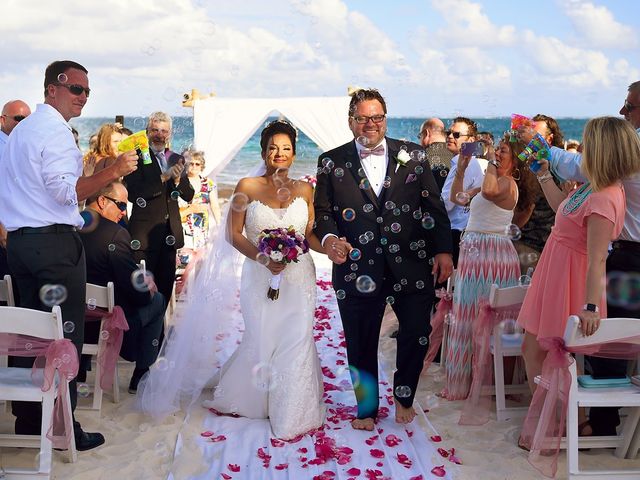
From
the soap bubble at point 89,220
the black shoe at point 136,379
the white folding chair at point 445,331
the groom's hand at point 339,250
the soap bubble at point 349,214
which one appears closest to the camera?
the groom's hand at point 339,250

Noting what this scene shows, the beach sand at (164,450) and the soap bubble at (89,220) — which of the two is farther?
the soap bubble at (89,220)

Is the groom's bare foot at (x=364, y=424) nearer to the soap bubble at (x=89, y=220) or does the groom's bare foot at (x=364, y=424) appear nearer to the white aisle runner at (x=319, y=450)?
the white aisle runner at (x=319, y=450)

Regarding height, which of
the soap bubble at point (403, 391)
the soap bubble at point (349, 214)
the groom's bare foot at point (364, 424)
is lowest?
the groom's bare foot at point (364, 424)

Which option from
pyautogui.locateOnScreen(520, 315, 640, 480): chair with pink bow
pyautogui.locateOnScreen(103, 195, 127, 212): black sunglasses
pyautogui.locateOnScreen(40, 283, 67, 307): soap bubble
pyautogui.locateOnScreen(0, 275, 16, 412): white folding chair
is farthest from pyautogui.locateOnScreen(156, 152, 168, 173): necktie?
pyautogui.locateOnScreen(520, 315, 640, 480): chair with pink bow

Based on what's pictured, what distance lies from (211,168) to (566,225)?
1269 centimetres

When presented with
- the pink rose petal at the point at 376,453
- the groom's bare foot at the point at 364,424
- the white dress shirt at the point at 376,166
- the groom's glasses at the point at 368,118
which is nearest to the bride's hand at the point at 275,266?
the white dress shirt at the point at 376,166

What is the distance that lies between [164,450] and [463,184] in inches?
130

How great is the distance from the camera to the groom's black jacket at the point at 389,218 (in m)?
4.38

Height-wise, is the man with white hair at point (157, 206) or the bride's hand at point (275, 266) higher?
the man with white hair at point (157, 206)

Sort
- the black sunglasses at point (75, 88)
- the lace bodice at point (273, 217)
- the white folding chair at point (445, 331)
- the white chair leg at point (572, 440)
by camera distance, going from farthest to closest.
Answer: the white folding chair at point (445, 331), the lace bodice at point (273, 217), the black sunglasses at point (75, 88), the white chair leg at point (572, 440)

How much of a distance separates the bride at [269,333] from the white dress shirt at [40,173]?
1.29 meters

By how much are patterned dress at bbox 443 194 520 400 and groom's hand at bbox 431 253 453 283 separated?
795 millimetres

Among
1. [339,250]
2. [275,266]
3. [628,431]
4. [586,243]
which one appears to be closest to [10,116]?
[275,266]

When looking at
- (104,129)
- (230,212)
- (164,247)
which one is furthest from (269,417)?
(104,129)
